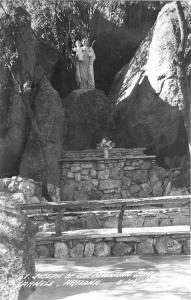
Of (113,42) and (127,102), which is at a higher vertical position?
(113,42)

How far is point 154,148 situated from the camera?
1239cm

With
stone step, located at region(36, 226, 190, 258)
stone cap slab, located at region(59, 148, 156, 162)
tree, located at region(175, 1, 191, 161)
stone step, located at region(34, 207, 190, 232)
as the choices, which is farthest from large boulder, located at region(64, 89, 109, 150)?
stone step, located at region(36, 226, 190, 258)

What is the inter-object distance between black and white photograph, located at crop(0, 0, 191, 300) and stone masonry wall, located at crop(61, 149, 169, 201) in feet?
0.09

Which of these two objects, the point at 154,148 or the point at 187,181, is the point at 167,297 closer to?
the point at 187,181

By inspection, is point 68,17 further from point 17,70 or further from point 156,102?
point 156,102

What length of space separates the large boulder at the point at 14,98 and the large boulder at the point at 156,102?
2999 mm

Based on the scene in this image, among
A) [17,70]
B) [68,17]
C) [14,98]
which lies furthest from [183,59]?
[68,17]

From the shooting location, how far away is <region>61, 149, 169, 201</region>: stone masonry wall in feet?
37.7

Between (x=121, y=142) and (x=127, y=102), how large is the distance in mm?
1239

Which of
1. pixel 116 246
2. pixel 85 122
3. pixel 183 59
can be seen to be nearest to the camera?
pixel 116 246

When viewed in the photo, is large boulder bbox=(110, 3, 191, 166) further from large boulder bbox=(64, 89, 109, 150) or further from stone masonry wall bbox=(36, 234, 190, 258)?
stone masonry wall bbox=(36, 234, 190, 258)

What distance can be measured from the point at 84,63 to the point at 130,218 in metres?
5.94

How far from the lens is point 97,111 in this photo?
1266 cm

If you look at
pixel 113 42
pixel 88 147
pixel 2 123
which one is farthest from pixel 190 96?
pixel 113 42
